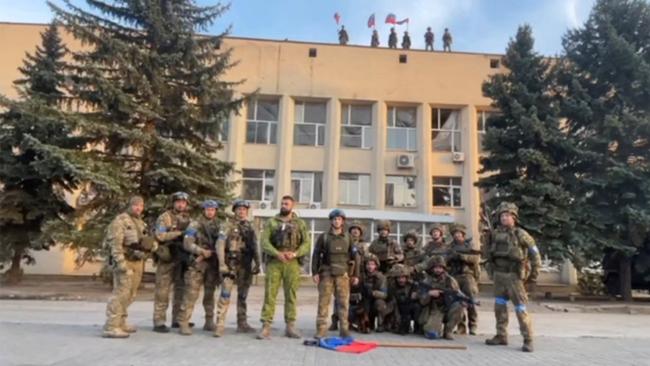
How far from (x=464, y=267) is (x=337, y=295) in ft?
9.04

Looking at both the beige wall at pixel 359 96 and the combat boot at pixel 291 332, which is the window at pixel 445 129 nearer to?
the beige wall at pixel 359 96

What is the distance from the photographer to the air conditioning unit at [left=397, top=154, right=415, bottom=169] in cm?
2648

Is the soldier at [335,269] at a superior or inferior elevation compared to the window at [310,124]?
inferior

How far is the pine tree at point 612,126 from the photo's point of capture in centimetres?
1697

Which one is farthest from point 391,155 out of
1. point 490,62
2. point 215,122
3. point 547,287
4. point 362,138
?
point 215,122

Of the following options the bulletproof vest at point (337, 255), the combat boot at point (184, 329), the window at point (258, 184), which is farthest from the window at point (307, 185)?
the combat boot at point (184, 329)

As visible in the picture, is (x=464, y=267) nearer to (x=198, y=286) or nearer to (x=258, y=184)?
(x=198, y=286)

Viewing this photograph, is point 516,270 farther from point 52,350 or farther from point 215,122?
point 215,122

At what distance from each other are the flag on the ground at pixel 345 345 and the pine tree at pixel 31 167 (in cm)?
1143

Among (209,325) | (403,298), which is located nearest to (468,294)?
(403,298)

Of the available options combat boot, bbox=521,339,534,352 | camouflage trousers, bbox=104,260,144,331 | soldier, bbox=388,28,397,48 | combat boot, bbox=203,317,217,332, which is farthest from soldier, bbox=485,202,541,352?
soldier, bbox=388,28,397,48

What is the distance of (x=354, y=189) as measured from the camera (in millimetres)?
26938

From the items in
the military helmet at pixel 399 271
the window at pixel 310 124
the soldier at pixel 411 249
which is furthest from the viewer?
→ the window at pixel 310 124

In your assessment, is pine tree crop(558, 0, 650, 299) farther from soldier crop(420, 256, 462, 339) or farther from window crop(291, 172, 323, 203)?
window crop(291, 172, 323, 203)
